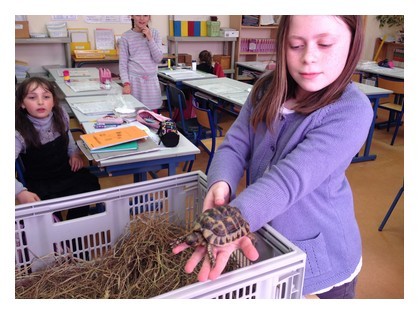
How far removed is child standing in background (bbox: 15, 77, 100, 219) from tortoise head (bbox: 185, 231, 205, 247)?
4.29 feet

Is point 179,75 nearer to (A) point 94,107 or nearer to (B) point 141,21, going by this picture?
(B) point 141,21

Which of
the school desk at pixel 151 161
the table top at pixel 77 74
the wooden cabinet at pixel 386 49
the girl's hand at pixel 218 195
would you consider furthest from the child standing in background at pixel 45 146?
the wooden cabinet at pixel 386 49

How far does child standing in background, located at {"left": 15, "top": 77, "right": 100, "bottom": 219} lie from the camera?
203 cm

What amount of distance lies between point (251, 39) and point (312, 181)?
5971mm

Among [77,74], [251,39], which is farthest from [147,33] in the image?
[251,39]

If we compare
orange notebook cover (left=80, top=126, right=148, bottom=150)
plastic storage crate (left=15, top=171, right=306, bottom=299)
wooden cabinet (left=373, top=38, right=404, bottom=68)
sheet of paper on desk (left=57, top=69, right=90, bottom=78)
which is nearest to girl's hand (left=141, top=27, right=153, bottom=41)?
sheet of paper on desk (left=57, top=69, right=90, bottom=78)

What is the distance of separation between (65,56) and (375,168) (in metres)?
4.54

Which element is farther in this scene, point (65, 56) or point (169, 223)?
point (65, 56)

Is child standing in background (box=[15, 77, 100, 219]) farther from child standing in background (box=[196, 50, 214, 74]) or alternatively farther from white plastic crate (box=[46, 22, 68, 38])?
white plastic crate (box=[46, 22, 68, 38])

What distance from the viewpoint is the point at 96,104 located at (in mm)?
2877

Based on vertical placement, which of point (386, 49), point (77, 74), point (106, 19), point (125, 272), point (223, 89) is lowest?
point (125, 272)
